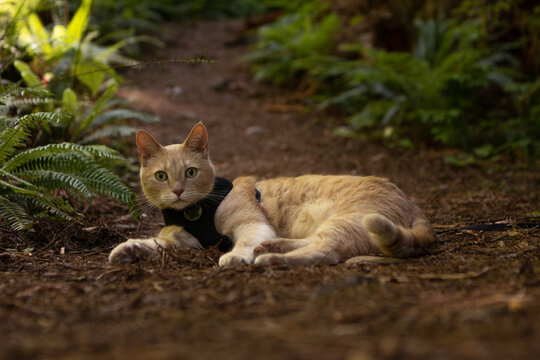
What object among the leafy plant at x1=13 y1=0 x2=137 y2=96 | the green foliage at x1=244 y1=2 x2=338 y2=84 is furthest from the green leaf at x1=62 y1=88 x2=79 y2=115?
Answer: the green foliage at x1=244 y1=2 x2=338 y2=84

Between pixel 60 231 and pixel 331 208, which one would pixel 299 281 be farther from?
pixel 60 231

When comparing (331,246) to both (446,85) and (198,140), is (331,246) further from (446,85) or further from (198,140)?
(446,85)

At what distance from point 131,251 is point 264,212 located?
3.60 ft

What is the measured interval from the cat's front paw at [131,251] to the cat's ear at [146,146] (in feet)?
2.67

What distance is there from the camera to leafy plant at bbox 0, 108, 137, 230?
11.2 ft

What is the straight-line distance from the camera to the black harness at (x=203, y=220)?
3.40 metres

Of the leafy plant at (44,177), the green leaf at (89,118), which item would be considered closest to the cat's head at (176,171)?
the leafy plant at (44,177)

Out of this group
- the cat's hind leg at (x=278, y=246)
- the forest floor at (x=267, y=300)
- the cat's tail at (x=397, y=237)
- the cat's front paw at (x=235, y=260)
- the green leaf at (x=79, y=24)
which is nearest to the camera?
the forest floor at (x=267, y=300)

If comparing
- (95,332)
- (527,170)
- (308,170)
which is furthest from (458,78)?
(95,332)

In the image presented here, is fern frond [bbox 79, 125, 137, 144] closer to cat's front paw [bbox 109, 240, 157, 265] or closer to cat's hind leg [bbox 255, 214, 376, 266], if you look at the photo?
cat's front paw [bbox 109, 240, 157, 265]

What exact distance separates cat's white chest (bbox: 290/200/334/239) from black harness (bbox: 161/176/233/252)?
0.51m

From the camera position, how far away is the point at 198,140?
3674 mm

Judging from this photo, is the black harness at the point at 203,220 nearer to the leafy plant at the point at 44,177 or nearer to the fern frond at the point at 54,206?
the leafy plant at the point at 44,177

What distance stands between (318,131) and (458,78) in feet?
8.62
